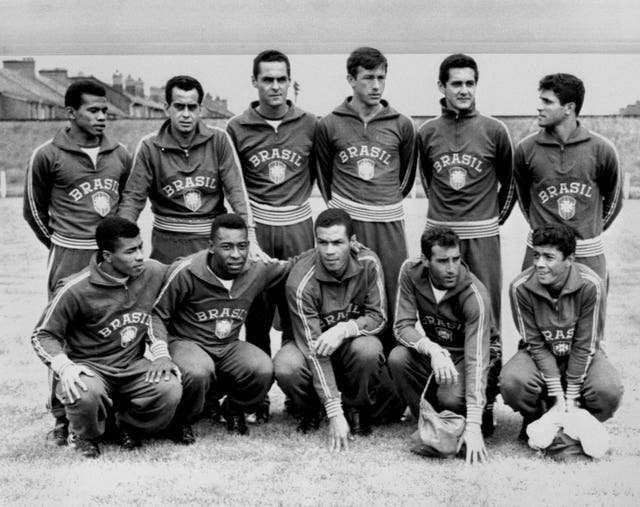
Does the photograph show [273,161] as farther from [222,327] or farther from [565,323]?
[565,323]

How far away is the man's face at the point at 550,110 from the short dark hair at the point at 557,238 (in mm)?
845

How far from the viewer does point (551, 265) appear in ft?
14.4

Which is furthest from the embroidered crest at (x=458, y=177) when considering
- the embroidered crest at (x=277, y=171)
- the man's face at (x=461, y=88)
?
the embroidered crest at (x=277, y=171)

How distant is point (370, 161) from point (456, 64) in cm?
83

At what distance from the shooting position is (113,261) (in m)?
4.37

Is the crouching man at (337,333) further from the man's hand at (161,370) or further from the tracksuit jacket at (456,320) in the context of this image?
the man's hand at (161,370)

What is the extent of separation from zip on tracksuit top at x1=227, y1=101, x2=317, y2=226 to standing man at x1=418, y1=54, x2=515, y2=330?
2.90 ft

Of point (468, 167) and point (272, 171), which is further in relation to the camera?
point (272, 171)

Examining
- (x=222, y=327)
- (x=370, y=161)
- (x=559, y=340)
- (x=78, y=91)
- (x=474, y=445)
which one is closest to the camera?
(x=474, y=445)

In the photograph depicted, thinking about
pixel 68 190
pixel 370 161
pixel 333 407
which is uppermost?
pixel 370 161

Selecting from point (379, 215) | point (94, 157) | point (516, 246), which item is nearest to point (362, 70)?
point (379, 215)

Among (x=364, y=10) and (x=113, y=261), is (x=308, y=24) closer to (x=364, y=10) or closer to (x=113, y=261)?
(x=364, y=10)

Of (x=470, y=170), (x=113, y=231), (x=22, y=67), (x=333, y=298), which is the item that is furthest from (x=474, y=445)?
(x=22, y=67)

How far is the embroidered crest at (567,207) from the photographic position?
4906 mm
